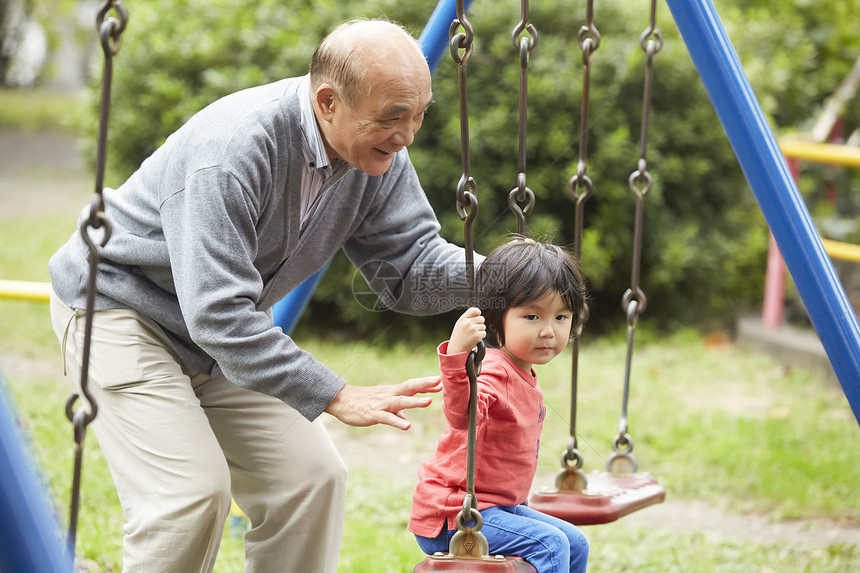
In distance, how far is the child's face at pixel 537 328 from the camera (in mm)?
2195

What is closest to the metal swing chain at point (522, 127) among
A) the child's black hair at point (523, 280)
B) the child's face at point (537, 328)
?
the child's black hair at point (523, 280)

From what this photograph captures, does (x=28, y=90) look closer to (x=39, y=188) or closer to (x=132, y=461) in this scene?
(x=39, y=188)

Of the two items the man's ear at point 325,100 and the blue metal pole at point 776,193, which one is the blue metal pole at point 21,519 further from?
the blue metal pole at point 776,193

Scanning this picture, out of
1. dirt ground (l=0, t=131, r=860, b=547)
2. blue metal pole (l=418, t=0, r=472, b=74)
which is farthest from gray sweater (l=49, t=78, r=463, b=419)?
dirt ground (l=0, t=131, r=860, b=547)

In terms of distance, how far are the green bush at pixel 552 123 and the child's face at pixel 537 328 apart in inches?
103

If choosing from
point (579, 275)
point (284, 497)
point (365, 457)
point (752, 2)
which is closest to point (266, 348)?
point (284, 497)

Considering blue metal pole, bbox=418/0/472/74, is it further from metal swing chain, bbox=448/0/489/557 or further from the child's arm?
the child's arm

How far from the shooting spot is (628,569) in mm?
3475

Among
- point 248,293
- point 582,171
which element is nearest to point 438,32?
point 582,171

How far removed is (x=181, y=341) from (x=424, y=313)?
0.63 m

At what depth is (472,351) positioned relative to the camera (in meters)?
1.96

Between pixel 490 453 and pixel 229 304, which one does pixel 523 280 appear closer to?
pixel 490 453

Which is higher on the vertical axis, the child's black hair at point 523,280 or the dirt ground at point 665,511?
the child's black hair at point 523,280

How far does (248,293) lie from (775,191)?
4.41 ft
